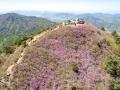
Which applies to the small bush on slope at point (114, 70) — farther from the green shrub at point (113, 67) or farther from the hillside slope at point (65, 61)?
the hillside slope at point (65, 61)

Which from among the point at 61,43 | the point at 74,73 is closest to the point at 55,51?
the point at 61,43

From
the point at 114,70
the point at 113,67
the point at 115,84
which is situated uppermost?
the point at 113,67

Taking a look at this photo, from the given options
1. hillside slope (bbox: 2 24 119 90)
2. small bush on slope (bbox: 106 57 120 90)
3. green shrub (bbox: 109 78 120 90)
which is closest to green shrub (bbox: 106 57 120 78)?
small bush on slope (bbox: 106 57 120 90)

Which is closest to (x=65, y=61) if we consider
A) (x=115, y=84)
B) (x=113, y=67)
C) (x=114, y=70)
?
(x=113, y=67)

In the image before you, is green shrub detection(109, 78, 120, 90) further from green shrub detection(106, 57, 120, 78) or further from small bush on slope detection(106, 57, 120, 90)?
green shrub detection(106, 57, 120, 78)

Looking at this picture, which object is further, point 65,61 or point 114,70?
point 65,61

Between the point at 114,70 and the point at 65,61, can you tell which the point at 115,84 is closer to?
the point at 114,70

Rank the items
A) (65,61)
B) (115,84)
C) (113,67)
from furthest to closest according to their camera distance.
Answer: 1. (65,61)
2. (113,67)
3. (115,84)

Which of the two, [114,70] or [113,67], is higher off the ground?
[113,67]

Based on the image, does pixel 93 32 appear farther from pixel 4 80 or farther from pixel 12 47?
pixel 4 80
